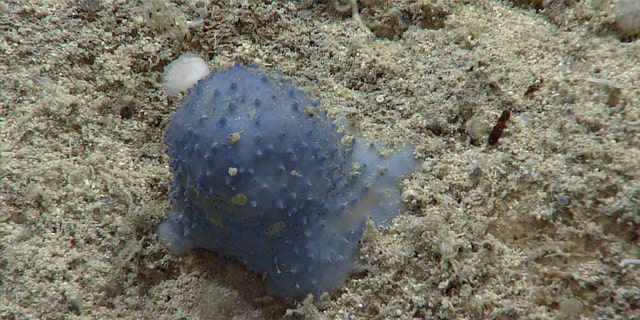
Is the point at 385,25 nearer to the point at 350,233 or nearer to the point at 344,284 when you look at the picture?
the point at 350,233

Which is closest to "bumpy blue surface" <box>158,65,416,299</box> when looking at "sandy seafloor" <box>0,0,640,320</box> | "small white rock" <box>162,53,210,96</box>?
"sandy seafloor" <box>0,0,640,320</box>

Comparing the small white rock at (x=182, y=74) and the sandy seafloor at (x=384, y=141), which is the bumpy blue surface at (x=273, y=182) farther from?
the small white rock at (x=182, y=74)

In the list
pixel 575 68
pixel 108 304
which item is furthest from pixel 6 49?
pixel 575 68

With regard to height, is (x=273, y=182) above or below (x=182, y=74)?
above

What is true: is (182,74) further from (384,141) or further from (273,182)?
(384,141)

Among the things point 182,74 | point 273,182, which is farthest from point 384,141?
point 182,74

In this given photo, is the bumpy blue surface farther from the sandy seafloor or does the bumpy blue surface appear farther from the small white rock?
the small white rock

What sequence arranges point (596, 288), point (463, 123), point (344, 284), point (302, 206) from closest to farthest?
point (596, 288), point (302, 206), point (344, 284), point (463, 123)
